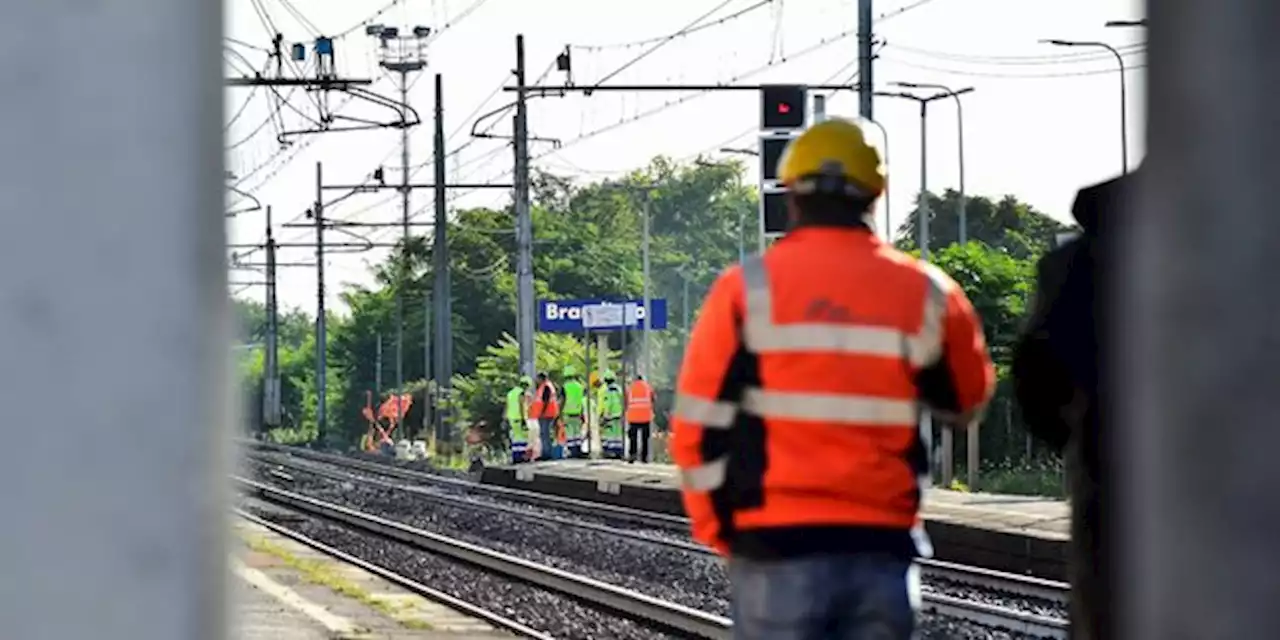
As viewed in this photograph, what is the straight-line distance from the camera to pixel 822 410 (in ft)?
13.0

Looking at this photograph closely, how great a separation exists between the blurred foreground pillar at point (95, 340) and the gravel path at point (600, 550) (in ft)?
40.7

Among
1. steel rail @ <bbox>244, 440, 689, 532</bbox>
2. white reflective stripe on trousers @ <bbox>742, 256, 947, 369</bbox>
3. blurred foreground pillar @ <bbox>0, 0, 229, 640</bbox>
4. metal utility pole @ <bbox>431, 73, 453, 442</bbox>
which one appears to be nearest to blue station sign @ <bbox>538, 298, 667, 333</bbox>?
metal utility pole @ <bbox>431, 73, 453, 442</bbox>

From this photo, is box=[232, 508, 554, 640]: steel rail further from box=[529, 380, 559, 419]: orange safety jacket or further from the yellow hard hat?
box=[529, 380, 559, 419]: orange safety jacket

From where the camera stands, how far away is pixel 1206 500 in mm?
2551

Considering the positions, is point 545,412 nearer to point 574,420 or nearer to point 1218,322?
point 574,420

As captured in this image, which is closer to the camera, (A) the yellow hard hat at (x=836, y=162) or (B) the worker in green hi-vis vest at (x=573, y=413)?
(A) the yellow hard hat at (x=836, y=162)

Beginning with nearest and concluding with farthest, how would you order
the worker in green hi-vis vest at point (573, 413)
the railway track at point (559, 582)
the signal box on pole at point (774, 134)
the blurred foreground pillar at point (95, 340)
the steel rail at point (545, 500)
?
the blurred foreground pillar at point (95, 340) < the railway track at point (559, 582) < the signal box on pole at point (774, 134) < the steel rail at point (545, 500) < the worker in green hi-vis vest at point (573, 413)

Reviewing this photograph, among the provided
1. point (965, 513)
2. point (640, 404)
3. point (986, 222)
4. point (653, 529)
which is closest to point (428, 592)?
point (965, 513)

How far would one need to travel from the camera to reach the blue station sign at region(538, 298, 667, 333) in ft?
169

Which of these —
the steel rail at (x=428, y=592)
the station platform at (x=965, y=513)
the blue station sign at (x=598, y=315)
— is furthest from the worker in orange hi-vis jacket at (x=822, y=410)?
the blue station sign at (x=598, y=315)

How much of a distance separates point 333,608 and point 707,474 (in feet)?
39.1

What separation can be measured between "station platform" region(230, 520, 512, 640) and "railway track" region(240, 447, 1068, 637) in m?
2.95

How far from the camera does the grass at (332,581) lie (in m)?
15.0

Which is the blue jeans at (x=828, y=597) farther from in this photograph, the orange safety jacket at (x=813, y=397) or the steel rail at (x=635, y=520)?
the steel rail at (x=635, y=520)
